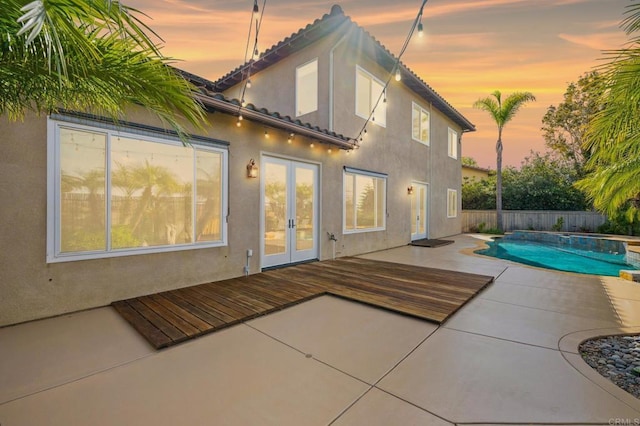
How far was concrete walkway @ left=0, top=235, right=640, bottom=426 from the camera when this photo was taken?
6.79 ft

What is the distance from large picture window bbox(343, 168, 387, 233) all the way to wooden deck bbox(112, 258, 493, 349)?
2.33 meters

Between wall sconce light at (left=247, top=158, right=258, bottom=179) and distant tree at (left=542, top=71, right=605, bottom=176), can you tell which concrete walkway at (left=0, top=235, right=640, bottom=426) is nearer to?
wall sconce light at (left=247, top=158, right=258, bottom=179)

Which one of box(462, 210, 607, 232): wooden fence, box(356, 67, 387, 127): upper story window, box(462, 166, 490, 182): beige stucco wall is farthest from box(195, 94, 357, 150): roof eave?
box(462, 166, 490, 182): beige stucco wall

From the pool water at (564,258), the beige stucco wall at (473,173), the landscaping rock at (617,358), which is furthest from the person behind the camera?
the beige stucco wall at (473,173)

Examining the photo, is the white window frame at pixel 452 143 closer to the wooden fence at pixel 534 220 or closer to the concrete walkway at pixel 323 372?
the wooden fence at pixel 534 220

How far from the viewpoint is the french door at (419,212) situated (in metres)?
12.0

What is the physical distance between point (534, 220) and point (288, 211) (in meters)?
17.0

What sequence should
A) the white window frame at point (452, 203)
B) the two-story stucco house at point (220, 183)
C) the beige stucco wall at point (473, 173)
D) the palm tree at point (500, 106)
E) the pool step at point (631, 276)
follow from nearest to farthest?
the two-story stucco house at point (220, 183) < the pool step at point (631, 276) < the palm tree at point (500, 106) < the white window frame at point (452, 203) < the beige stucco wall at point (473, 173)

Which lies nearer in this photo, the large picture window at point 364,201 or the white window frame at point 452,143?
the large picture window at point 364,201

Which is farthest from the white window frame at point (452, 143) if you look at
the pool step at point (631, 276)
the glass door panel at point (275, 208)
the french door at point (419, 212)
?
the glass door panel at point (275, 208)

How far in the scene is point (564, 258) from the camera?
10.4 m

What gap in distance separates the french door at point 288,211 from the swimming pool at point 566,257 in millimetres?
6649

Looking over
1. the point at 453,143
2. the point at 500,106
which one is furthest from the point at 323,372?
the point at 500,106

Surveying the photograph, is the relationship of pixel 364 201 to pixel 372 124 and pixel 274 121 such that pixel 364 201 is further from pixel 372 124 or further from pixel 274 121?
pixel 274 121
